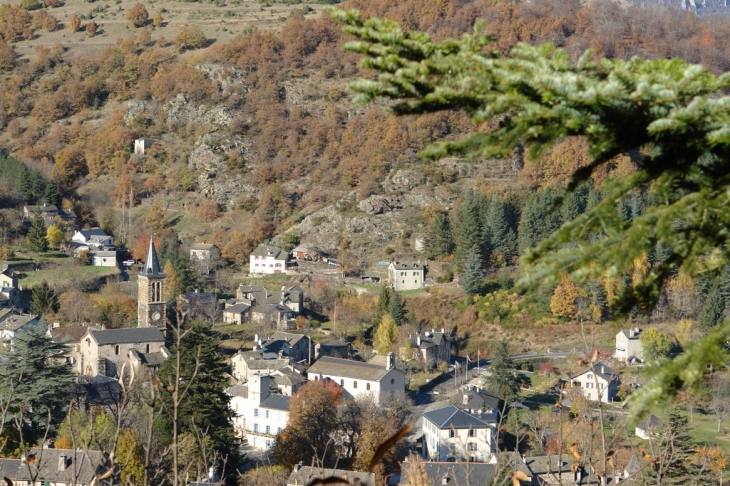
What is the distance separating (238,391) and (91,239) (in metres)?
19.9

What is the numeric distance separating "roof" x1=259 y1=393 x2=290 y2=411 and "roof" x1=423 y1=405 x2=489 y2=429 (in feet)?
14.5

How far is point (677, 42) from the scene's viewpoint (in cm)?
6812

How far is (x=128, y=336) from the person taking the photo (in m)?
31.8

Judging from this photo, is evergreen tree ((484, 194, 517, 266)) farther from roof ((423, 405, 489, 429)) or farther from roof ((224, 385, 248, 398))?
roof ((423, 405, 489, 429))

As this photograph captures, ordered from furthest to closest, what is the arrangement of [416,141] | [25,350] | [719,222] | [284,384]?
[416,141], [284,384], [25,350], [719,222]

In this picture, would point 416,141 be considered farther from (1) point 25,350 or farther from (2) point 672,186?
(2) point 672,186

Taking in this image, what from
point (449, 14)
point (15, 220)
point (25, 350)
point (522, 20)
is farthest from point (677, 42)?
point (25, 350)

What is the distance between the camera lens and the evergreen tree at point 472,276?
39000mm

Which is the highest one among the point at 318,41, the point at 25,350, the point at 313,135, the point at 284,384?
the point at 318,41

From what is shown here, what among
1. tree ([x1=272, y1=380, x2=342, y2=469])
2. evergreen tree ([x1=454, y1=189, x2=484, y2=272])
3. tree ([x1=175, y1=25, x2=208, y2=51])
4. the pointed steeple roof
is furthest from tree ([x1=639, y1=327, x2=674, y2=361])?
tree ([x1=175, y1=25, x2=208, y2=51])

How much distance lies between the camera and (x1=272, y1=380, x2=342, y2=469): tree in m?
22.7

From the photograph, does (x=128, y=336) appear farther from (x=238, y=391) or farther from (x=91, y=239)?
(x=91, y=239)

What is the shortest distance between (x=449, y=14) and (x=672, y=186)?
6984cm

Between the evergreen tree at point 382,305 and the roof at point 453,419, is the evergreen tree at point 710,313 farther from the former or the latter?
the roof at point 453,419
